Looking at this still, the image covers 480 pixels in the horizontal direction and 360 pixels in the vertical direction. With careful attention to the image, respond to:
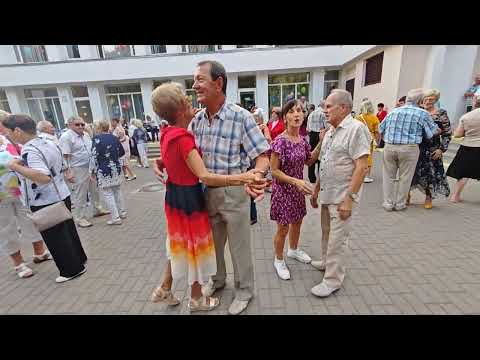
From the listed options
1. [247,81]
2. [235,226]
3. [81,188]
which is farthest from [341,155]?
[247,81]

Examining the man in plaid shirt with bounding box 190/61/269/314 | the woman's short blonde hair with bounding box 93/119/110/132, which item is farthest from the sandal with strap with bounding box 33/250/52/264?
the man in plaid shirt with bounding box 190/61/269/314

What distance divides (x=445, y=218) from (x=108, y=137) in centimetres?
603

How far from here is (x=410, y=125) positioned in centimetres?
409

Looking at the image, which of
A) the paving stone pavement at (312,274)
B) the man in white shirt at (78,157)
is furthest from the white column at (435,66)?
the man in white shirt at (78,157)

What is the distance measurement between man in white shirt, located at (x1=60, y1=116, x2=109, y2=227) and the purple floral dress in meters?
3.60

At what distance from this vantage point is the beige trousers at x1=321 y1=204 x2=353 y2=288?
2.34 metres

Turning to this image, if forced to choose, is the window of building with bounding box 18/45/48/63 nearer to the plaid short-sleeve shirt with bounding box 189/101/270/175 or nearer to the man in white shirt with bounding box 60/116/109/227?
the man in white shirt with bounding box 60/116/109/227

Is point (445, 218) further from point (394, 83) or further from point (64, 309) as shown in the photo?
point (394, 83)

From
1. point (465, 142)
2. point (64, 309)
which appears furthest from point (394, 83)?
point (64, 309)

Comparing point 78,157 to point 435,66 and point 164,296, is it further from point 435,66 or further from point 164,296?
point 435,66

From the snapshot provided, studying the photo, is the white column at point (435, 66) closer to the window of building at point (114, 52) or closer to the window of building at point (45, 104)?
the window of building at point (114, 52)

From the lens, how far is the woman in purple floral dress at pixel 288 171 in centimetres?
254

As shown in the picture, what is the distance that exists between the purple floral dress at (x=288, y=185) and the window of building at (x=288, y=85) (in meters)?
14.3
